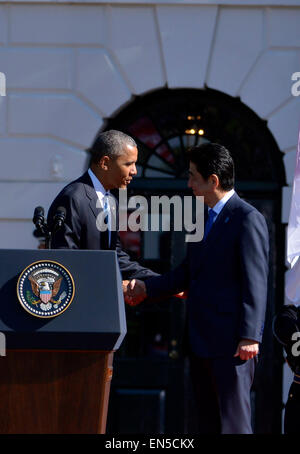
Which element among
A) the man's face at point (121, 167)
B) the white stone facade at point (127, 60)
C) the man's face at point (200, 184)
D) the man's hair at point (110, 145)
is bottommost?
the man's face at point (200, 184)

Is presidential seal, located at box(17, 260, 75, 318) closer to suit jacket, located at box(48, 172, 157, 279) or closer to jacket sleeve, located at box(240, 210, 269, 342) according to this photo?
suit jacket, located at box(48, 172, 157, 279)

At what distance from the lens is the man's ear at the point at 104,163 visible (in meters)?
4.92

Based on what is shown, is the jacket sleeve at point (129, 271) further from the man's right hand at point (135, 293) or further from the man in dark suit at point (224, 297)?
the man in dark suit at point (224, 297)

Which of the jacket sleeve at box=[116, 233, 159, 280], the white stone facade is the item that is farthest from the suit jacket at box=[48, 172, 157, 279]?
the white stone facade

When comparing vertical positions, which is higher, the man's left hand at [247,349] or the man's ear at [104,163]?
the man's ear at [104,163]

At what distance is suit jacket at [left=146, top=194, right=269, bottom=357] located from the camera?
14.1 ft

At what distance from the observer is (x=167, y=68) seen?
7688 mm

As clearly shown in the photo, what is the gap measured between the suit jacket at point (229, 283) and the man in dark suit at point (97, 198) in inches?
22.0

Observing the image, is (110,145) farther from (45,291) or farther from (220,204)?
(45,291)

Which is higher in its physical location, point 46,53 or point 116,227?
point 46,53

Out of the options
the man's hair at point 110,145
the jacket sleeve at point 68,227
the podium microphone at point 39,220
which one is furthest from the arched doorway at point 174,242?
the podium microphone at point 39,220
